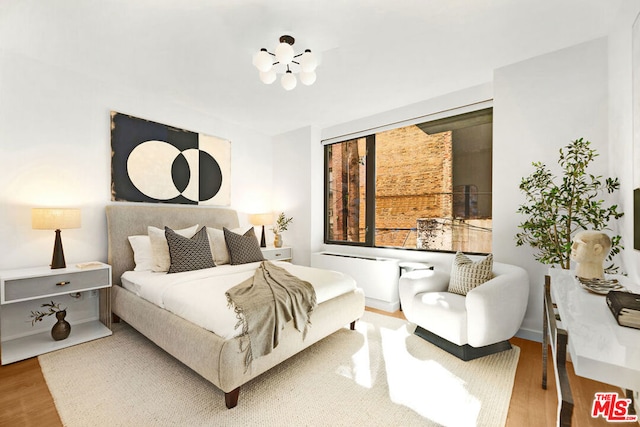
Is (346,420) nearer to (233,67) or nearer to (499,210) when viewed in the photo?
(499,210)

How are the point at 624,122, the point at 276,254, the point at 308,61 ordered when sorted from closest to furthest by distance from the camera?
the point at 624,122 → the point at 308,61 → the point at 276,254

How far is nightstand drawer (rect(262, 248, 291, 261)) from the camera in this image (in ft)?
13.9

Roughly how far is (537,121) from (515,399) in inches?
92.4

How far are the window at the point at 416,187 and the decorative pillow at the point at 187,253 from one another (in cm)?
209

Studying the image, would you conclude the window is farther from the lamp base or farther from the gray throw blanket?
the lamp base

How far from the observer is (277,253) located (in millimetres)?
4441

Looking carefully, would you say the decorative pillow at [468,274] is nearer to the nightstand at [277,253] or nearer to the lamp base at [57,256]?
the nightstand at [277,253]

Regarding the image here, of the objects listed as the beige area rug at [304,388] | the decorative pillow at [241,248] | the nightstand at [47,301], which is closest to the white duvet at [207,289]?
the decorative pillow at [241,248]

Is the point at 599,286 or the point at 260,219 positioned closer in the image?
the point at 599,286

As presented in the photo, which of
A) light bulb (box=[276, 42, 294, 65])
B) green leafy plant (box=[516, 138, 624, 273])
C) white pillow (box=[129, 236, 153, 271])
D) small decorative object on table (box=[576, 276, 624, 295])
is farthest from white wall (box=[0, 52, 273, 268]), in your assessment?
green leafy plant (box=[516, 138, 624, 273])

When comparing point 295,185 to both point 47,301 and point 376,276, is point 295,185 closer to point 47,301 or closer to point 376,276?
point 376,276

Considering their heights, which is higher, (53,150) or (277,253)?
(53,150)

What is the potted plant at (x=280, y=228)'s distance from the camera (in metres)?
4.68

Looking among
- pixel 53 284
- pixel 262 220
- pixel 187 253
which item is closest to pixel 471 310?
pixel 187 253
